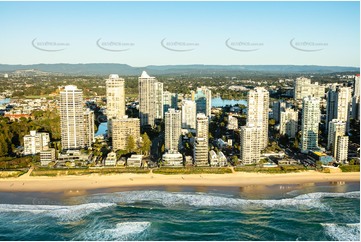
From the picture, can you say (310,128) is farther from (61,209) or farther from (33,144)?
(33,144)

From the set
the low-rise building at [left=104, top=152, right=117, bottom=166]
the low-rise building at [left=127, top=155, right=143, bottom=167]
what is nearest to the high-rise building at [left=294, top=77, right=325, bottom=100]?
the low-rise building at [left=127, top=155, right=143, bottom=167]

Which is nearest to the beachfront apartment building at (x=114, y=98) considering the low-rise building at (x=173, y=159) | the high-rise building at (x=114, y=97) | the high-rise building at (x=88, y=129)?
the high-rise building at (x=114, y=97)

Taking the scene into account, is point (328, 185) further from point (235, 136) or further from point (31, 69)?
point (31, 69)

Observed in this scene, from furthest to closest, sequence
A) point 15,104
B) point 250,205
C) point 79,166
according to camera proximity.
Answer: point 15,104
point 79,166
point 250,205

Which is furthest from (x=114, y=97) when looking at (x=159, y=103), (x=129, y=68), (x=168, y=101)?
(x=129, y=68)

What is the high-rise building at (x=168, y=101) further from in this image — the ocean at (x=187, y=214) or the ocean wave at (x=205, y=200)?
the ocean wave at (x=205, y=200)

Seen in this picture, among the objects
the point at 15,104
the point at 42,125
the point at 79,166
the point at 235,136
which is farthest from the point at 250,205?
the point at 15,104
